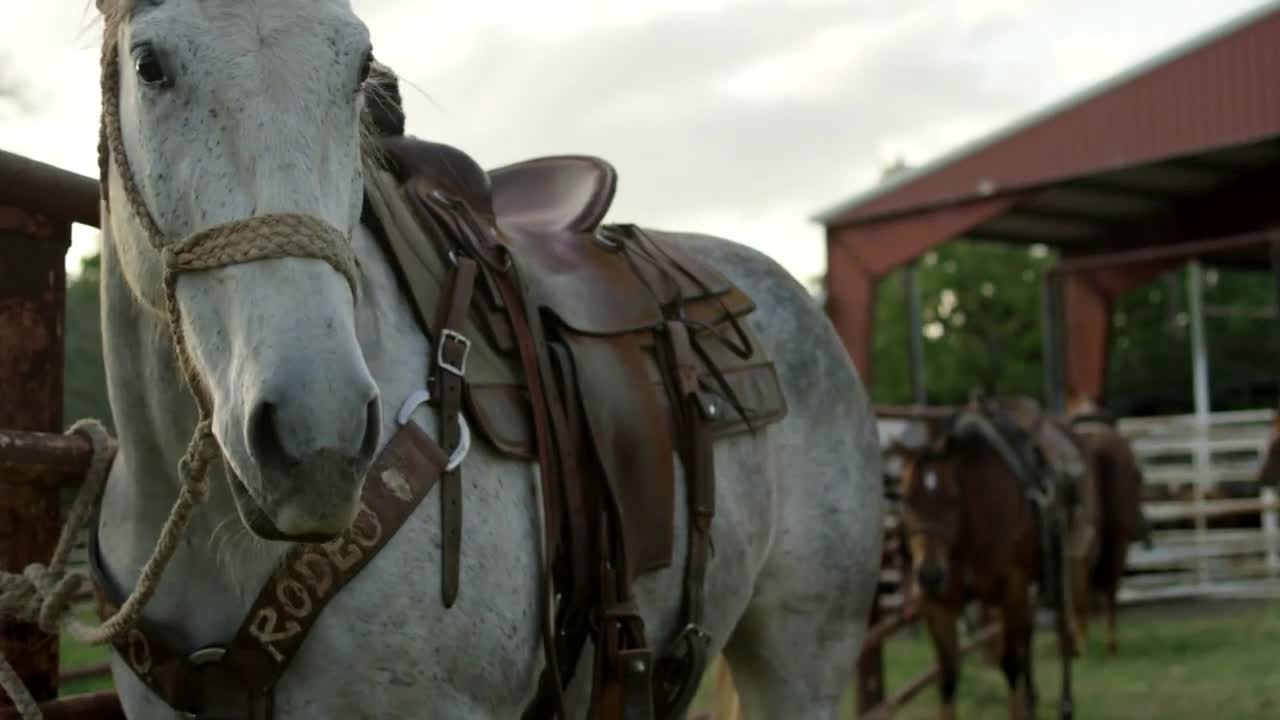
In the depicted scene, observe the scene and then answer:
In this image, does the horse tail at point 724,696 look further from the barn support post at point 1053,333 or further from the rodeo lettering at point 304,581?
the barn support post at point 1053,333

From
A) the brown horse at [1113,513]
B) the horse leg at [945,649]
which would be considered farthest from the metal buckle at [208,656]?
the brown horse at [1113,513]

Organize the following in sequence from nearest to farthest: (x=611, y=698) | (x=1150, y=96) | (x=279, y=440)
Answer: (x=279, y=440) → (x=611, y=698) → (x=1150, y=96)

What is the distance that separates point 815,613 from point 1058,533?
480cm

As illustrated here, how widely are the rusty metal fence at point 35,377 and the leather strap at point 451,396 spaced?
617 millimetres

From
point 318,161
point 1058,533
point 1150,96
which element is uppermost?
point 1150,96

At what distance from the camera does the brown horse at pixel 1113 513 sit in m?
10.5

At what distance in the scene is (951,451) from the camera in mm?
7645

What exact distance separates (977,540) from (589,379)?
17.7 feet

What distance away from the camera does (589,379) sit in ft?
8.32

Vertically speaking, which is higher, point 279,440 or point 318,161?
point 318,161

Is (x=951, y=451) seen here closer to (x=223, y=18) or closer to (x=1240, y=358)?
(x=223, y=18)

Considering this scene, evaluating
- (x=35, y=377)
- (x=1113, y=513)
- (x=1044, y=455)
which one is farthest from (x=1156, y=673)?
(x=35, y=377)

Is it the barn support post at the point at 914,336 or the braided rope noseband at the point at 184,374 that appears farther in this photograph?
the barn support post at the point at 914,336

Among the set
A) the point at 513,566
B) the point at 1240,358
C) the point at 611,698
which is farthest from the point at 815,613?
the point at 1240,358
